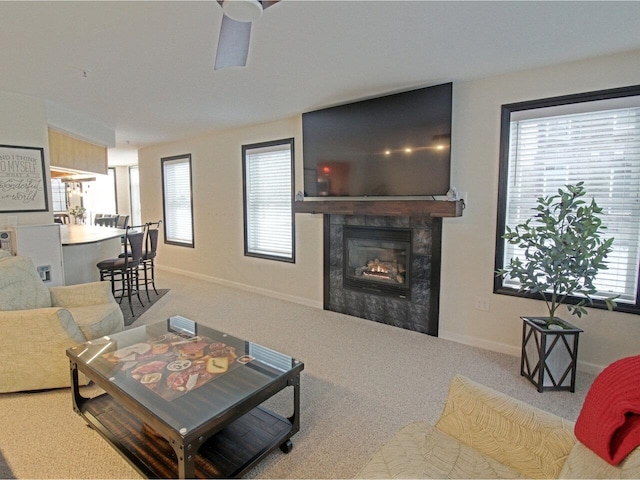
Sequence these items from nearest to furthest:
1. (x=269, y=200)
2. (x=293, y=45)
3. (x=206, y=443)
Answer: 1. (x=206, y=443)
2. (x=293, y=45)
3. (x=269, y=200)

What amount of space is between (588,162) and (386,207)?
171 cm

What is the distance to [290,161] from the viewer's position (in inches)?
188

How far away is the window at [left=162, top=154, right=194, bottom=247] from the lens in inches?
249

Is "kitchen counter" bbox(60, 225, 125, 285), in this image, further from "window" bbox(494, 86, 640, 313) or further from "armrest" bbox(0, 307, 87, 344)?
"window" bbox(494, 86, 640, 313)

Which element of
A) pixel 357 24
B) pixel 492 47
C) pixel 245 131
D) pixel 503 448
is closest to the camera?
pixel 503 448

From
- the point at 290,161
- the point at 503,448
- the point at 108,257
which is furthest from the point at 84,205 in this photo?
the point at 503,448

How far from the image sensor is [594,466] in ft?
3.28

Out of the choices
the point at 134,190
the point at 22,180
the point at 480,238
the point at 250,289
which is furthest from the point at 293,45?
the point at 134,190

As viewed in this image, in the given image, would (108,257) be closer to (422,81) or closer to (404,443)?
(422,81)

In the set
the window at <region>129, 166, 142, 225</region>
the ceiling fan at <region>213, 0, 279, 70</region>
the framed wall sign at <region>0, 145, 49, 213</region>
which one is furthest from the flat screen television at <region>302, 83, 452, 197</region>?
the window at <region>129, 166, 142, 225</region>

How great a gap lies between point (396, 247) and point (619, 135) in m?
2.08

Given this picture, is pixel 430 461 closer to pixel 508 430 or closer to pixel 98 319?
pixel 508 430

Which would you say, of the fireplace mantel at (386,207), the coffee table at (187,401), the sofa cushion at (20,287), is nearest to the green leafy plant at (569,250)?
the fireplace mantel at (386,207)

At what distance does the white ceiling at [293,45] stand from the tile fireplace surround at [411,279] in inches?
54.1
